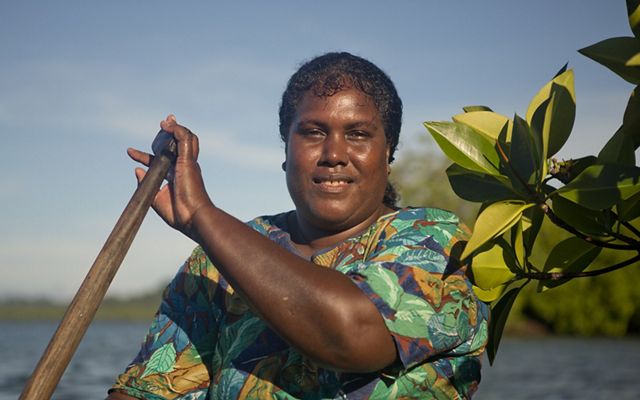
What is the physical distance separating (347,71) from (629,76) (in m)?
0.98

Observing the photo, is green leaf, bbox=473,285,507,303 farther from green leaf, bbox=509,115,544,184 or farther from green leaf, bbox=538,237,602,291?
green leaf, bbox=509,115,544,184

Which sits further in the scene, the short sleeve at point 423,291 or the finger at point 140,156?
the finger at point 140,156

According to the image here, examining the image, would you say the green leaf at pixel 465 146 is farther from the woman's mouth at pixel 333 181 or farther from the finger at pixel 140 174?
the finger at pixel 140 174

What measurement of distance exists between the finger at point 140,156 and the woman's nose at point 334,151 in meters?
0.47

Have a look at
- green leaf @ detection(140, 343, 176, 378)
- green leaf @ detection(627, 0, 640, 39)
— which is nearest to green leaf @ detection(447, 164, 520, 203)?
green leaf @ detection(627, 0, 640, 39)

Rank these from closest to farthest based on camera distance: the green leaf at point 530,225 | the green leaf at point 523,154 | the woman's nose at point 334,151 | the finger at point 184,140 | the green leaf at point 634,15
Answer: the green leaf at point 634,15 < the green leaf at point 523,154 < the green leaf at point 530,225 < the finger at point 184,140 < the woman's nose at point 334,151

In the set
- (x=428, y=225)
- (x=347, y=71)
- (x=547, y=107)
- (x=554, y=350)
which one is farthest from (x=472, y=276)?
(x=554, y=350)

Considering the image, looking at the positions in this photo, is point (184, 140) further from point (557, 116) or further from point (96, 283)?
point (557, 116)

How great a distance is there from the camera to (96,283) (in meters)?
1.81

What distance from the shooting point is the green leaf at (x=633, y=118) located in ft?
4.76

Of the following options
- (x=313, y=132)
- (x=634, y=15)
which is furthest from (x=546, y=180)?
(x=313, y=132)

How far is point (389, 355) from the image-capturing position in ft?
5.61

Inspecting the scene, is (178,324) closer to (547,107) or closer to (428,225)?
(428,225)

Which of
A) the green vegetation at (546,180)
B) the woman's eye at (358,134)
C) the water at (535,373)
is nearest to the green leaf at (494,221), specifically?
→ the green vegetation at (546,180)
